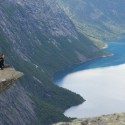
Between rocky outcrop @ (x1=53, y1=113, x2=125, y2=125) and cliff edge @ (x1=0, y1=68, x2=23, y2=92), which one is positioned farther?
cliff edge @ (x1=0, y1=68, x2=23, y2=92)

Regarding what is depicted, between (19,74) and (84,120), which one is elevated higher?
(19,74)

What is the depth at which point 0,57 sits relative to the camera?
208 ft

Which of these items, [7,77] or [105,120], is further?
[7,77]

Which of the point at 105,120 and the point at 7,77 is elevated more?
the point at 7,77

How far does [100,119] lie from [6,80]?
1522 centimetres

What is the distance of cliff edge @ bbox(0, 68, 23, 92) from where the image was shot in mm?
54362

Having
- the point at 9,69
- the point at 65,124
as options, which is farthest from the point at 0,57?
the point at 65,124

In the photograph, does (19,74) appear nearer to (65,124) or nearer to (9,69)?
(9,69)

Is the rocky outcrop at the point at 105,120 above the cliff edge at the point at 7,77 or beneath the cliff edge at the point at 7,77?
beneath

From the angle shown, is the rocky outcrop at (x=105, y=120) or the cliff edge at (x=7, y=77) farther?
the cliff edge at (x=7, y=77)

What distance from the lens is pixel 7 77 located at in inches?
2223

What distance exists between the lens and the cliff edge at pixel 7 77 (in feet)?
178

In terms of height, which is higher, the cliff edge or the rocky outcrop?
the cliff edge

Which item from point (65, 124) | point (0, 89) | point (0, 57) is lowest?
point (65, 124)
